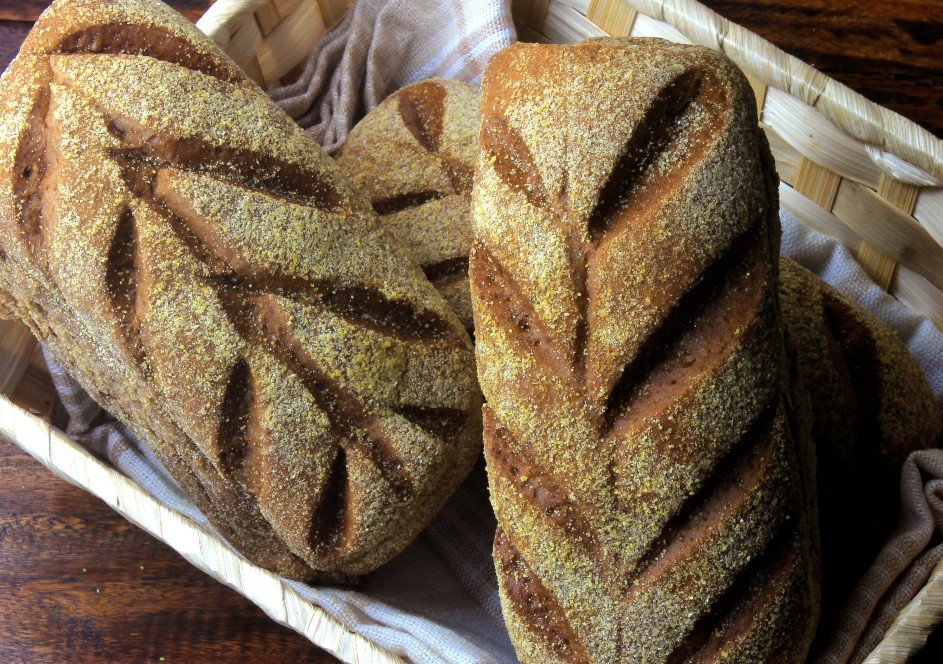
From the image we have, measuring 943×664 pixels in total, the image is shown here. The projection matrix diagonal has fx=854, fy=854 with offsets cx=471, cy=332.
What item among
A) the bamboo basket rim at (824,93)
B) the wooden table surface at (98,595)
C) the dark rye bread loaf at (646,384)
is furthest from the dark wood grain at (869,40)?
the wooden table surface at (98,595)

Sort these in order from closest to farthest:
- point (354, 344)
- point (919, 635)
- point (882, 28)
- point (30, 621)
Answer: point (919, 635) → point (354, 344) → point (30, 621) → point (882, 28)

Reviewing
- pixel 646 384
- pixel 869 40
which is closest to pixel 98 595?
pixel 646 384

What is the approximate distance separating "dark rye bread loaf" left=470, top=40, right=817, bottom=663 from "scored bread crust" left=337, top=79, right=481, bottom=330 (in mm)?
294

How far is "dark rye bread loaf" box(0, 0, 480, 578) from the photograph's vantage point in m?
1.09

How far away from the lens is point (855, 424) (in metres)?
1.21

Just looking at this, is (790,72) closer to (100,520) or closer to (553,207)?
(553,207)

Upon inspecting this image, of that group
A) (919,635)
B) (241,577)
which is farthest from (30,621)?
(919,635)

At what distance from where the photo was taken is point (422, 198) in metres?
1.35

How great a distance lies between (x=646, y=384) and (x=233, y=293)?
530 millimetres

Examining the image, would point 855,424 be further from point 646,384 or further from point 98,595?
point 98,595

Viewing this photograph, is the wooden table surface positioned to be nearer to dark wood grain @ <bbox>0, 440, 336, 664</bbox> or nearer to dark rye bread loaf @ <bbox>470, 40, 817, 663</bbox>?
dark wood grain @ <bbox>0, 440, 336, 664</bbox>

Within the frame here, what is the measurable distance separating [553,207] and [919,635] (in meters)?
0.62

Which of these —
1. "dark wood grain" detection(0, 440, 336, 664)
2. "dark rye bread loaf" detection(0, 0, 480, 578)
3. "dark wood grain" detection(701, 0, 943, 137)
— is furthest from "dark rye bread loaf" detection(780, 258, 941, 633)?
"dark wood grain" detection(0, 440, 336, 664)

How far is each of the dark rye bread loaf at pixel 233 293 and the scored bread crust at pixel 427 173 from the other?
105 mm
